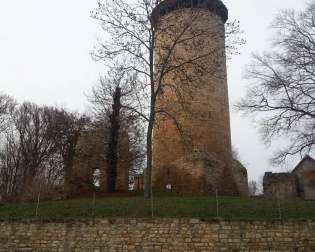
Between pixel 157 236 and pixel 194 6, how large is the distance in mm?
12938

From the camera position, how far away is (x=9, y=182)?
83.7ft

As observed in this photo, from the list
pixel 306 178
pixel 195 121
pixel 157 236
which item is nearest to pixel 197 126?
pixel 195 121

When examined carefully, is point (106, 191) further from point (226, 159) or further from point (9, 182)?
point (9, 182)

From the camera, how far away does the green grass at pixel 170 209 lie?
41.4 feet

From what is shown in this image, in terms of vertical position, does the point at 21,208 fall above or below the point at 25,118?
below

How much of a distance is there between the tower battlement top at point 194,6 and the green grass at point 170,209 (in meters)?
8.14

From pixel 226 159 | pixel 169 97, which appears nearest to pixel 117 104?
pixel 169 97

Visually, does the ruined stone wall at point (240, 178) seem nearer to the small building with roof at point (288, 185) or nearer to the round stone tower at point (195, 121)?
the round stone tower at point (195, 121)

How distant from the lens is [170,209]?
13344 mm

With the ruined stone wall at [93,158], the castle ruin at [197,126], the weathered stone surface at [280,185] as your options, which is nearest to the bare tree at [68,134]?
the ruined stone wall at [93,158]

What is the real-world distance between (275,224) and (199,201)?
3.27 metres

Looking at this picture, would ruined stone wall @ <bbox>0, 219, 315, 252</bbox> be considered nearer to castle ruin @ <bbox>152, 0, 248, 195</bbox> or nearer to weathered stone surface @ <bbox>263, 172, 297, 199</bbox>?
castle ruin @ <bbox>152, 0, 248, 195</bbox>

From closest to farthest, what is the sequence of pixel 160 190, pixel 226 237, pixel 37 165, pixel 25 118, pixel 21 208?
pixel 226 237 < pixel 21 208 < pixel 160 190 < pixel 37 165 < pixel 25 118

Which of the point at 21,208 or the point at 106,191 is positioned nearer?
the point at 21,208
